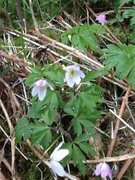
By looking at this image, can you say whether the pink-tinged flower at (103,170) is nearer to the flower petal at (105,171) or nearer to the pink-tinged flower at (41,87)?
the flower petal at (105,171)

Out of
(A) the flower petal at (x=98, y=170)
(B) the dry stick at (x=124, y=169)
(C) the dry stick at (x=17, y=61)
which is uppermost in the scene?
(C) the dry stick at (x=17, y=61)

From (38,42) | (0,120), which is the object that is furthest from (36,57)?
(0,120)

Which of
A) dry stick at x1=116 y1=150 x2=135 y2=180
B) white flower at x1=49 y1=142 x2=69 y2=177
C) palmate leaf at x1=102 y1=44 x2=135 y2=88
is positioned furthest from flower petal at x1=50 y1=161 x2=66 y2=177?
palmate leaf at x1=102 y1=44 x2=135 y2=88

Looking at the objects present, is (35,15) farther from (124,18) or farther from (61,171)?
(61,171)

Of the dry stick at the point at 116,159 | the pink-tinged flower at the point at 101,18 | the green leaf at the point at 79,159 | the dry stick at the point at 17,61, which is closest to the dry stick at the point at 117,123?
the dry stick at the point at 116,159

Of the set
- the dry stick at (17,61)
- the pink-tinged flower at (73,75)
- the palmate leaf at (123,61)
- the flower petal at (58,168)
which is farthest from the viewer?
the dry stick at (17,61)

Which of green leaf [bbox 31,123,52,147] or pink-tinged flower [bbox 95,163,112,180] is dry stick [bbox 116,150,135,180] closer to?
pink-tinged flower [bbox 95,163,112,180]

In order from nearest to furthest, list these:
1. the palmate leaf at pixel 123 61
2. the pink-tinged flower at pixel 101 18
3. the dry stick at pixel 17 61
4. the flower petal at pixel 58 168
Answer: the flower petal at pixel 58 168, the palmate leaf at pixel 123 61, the dry stick at pixel 17 61, the pink-tinged flower at pixel 101 18

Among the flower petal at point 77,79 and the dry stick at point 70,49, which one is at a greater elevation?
the flower petal at point 77,79
